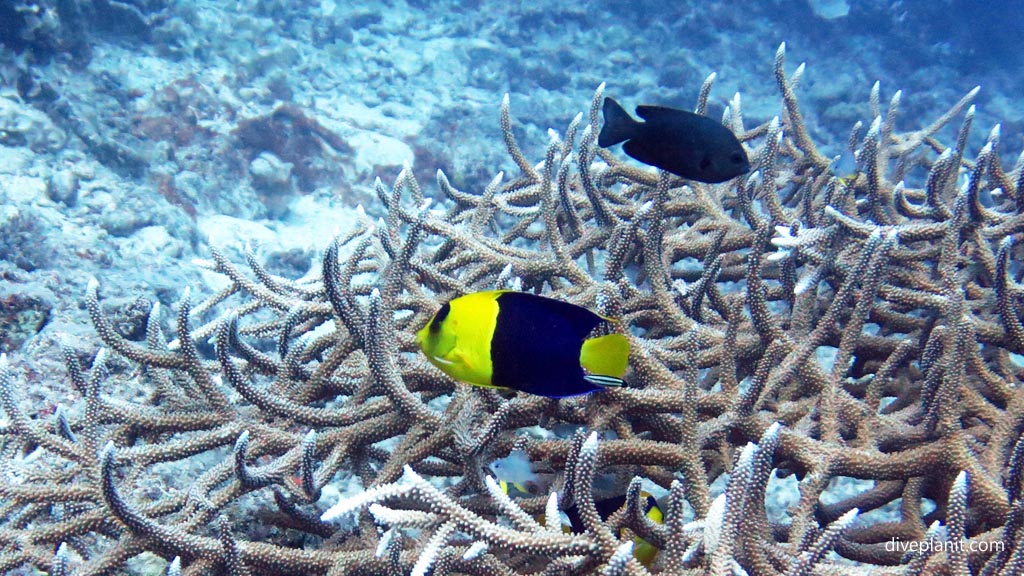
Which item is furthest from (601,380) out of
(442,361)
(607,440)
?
(607,440)

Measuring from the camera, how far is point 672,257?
3.72m

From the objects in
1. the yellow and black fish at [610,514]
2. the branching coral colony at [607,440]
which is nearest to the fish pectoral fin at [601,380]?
the branching coral colony at [607,440]

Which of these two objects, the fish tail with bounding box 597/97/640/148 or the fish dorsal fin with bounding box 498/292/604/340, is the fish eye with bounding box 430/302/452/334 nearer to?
the fish dorsal fin with bounding box 498/292/604/340

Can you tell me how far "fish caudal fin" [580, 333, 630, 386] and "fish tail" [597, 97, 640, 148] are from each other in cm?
112

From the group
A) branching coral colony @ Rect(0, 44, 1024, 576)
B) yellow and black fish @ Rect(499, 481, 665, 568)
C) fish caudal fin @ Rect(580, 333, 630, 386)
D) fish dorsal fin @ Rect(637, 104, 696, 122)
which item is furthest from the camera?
fish dorsal fin @ Rect(637, 104, 696, 122)

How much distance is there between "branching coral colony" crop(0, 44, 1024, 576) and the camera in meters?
1.77

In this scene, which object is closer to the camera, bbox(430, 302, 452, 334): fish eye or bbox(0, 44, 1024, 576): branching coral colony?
bbox(430, 302, 452, 334): fish eye

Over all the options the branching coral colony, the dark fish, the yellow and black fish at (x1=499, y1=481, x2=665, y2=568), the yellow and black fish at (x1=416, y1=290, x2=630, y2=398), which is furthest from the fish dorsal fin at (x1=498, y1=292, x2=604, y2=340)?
the dark fish

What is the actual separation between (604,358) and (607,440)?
1.10m

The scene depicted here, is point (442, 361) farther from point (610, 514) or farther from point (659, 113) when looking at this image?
point (659, 113)

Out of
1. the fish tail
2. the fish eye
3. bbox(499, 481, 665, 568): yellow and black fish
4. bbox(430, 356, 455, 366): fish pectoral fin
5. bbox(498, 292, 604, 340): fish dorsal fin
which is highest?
the fish tail

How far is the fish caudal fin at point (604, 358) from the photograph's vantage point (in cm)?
131

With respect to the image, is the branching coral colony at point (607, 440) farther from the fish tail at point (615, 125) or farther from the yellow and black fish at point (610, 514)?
the fish tail at point (615, 125)

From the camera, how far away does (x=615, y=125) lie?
2.18 meters
